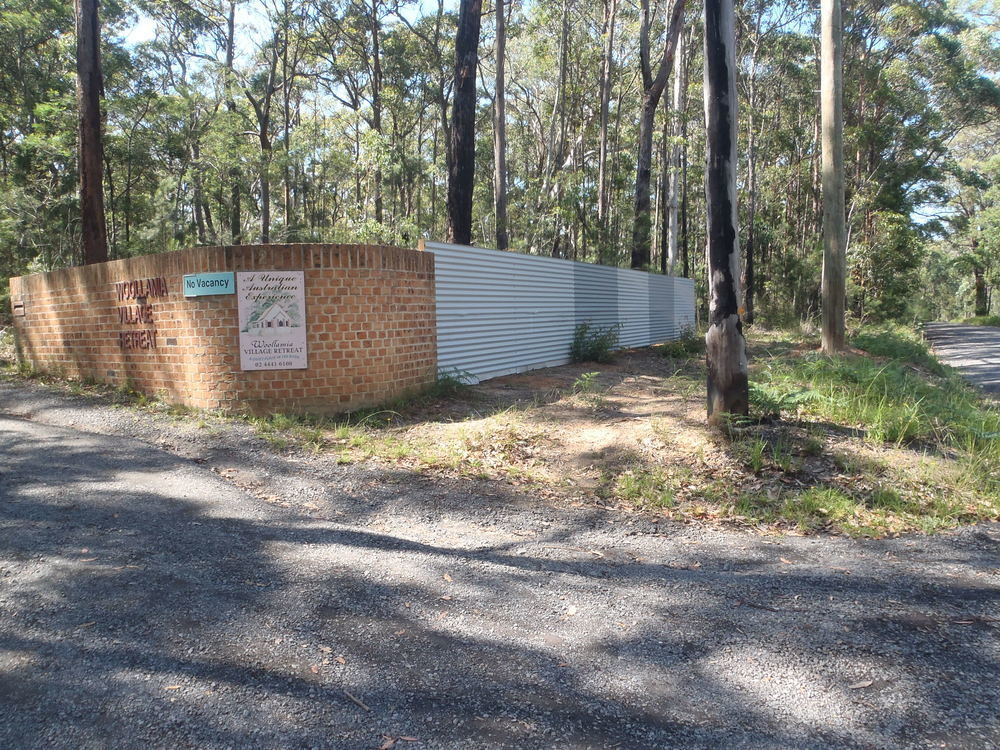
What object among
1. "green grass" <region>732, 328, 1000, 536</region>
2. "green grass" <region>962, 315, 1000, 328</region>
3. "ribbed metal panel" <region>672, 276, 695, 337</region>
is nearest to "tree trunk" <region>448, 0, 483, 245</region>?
"green grass" <region>732, 328, 1000, 536</region>

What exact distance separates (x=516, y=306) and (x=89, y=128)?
8.67 m

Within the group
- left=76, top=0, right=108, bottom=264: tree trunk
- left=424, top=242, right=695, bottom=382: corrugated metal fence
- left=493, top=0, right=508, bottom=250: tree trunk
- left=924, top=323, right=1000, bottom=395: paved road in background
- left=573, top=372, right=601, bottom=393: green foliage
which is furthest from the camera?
left=493, top=0, right=508, bottom=250: tree trunk

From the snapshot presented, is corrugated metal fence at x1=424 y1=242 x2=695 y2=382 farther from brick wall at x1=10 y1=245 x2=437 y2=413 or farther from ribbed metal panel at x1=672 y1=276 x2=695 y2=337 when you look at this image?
ribbed metal panel at x1=672 y1=276 x2=695 y2=337

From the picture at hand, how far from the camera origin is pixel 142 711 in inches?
96.0

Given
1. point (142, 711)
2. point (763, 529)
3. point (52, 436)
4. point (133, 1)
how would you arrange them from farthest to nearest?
point (133, 1) < point (52, 436) < point (763, 529) < point (142, 711)

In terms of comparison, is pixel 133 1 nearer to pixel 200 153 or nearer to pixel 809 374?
pixel 200 153

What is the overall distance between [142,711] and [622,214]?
97.4 ft

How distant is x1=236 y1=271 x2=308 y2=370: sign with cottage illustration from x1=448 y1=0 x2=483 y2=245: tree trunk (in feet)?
17.7

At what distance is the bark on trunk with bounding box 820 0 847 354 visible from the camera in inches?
486

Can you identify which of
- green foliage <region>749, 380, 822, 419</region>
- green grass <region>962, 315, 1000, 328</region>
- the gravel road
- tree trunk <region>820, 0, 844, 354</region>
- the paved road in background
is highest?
tree trunk <region>820, 0, 844, 354</region>

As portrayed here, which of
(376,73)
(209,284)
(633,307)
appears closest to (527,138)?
(376,73)

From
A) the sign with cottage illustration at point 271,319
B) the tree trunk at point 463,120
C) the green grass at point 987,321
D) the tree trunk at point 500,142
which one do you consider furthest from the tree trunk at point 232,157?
the green grass at point 987,321

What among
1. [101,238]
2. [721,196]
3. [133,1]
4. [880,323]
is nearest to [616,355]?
[721,196]

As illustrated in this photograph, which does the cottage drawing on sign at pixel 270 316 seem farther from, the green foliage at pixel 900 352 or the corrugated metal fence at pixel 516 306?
the green foliage at pixel 900 352
